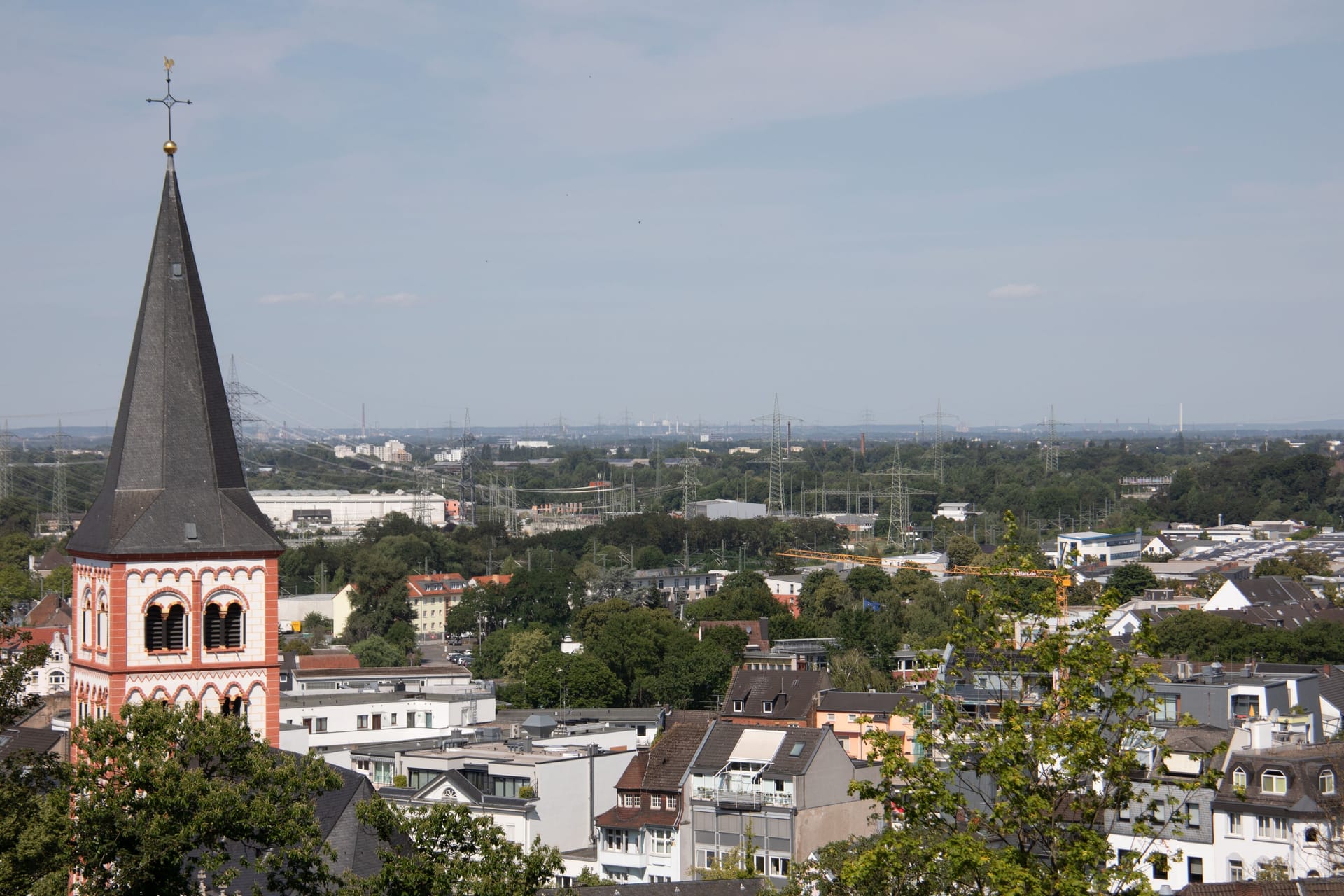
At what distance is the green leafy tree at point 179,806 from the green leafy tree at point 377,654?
8599cm

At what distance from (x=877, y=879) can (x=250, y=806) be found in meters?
10.7

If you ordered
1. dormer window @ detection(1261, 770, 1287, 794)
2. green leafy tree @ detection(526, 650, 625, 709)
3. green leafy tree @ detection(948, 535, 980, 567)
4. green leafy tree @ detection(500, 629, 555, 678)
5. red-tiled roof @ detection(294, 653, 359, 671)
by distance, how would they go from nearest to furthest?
1. dormer window @ detection(1261, 770, 1287, 794)
2. green leafy tree @ detection(526, 650, 625, 709)
3. red-tiled roof @ detection(294, 653, 359, 671)
4. green leafy tree @ detection(500, 629, 555, 678)
5. green leafy tree @ detection(948, 535, 980, 567)

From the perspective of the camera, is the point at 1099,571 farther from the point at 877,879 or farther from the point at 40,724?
the point at 877,879

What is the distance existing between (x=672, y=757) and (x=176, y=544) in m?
33.1

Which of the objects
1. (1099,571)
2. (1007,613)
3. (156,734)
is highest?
(1007,613)

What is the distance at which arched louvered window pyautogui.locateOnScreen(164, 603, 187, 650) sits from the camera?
31.4 m

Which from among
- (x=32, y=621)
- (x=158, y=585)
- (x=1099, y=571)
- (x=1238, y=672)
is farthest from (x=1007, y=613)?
(x=1099, y=571)

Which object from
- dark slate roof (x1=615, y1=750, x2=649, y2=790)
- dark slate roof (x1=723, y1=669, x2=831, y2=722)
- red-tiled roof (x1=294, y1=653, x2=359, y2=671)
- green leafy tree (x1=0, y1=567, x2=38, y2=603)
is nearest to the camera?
dark slate roof (x1=615, y1=750, x2=649, y2=790)

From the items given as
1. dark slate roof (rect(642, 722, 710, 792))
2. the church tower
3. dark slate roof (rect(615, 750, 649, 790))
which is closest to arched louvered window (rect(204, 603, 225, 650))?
the church tower

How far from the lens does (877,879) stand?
99.5 ft

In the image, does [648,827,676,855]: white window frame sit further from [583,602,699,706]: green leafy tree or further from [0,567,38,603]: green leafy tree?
[0,567,38,603]: green leafy tree

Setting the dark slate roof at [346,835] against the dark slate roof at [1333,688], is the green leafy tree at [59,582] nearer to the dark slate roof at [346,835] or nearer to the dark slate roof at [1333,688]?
the dark slate roof at [1333,688]

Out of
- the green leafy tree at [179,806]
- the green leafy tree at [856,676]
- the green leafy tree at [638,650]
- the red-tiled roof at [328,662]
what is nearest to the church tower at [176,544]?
the green leafy tree at [179,806]

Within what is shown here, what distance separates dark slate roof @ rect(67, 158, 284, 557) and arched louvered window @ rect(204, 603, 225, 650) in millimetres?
1013
